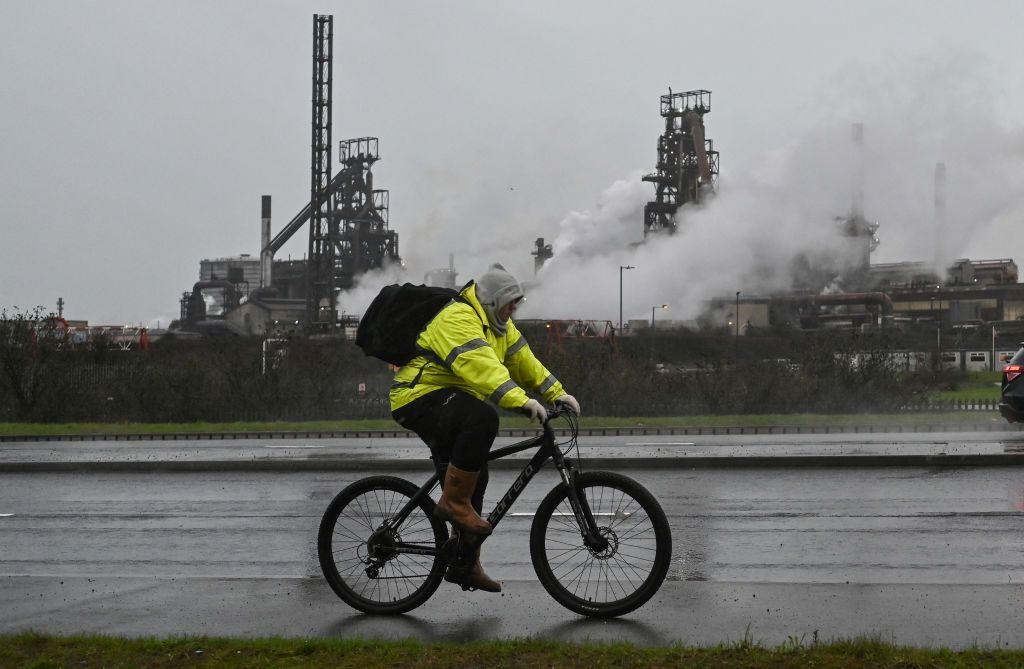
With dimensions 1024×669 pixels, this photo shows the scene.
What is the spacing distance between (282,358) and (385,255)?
51720 millimetres

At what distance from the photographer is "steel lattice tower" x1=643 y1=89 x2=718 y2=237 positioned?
84.7 metres

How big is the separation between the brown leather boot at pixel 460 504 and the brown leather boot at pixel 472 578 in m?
0.17

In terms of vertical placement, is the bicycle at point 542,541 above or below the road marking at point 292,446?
above

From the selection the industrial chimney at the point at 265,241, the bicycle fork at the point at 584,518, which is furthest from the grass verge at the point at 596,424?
the industrial chimney at the point at 265,241

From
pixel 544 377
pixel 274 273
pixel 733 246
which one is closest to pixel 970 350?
pixel 733 246

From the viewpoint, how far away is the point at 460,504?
6.39 metres

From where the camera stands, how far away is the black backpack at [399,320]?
6.36m

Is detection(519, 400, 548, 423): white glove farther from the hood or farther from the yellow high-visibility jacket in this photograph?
the hood

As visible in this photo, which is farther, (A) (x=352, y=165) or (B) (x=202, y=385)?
(A) (x=352, y=165)

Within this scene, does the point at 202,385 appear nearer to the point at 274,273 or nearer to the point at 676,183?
the point at 676,183

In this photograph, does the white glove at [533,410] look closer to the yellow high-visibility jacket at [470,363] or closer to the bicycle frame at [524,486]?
the yellow high-visibility jacket at [470,363]

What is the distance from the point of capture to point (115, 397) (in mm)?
37031

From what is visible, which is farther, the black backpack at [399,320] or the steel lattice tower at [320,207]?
the steel lattice tower at [320,207]

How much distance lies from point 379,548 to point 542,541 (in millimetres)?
936
